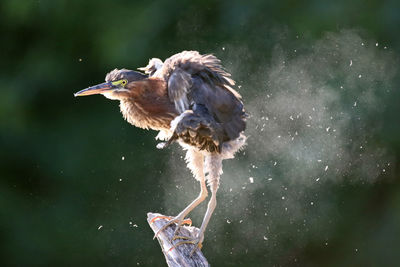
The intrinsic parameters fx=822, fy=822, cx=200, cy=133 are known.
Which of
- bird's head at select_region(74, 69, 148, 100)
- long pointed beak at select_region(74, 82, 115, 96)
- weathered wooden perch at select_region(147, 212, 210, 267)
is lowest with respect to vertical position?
weathered wooden perch at select_region(147, 212, 210, 267)

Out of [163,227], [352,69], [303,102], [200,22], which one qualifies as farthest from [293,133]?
[163,227]

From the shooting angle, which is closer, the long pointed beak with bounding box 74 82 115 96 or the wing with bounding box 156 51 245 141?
the long pointed beak with bounding box 74 82 115 96

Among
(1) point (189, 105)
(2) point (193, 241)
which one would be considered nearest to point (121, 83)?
(1) point (189, 105)

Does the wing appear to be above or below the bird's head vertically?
above

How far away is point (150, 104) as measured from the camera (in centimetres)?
398

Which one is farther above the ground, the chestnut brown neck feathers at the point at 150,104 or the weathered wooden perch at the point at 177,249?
the chestnut brown neck feathers at the point at 150,104

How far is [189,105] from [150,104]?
0.19 m

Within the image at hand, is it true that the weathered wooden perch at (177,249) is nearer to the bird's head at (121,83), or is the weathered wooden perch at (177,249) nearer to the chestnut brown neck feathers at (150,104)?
the chestnut brown neck feathers at (150,104)

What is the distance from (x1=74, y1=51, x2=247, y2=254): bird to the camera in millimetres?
3906

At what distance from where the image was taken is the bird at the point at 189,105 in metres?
3.91

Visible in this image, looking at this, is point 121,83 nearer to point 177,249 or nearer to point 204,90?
point 204,90

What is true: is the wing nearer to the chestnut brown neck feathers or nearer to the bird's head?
the chestnut brown neck feathers

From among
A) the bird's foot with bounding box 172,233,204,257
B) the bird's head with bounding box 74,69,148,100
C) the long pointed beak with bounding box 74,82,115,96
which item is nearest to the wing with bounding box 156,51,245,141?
the bird's head with bounding box 74,69,148,100

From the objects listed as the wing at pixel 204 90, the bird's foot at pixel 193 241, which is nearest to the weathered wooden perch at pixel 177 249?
the bird's foot at pixel 193 241
